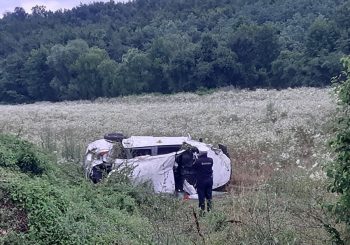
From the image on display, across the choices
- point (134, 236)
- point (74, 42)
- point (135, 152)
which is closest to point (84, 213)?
point (134, 236)

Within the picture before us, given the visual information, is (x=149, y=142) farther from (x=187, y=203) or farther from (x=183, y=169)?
(x=187, y=203)

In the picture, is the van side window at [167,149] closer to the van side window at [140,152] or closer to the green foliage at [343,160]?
the van side window at [140,152]

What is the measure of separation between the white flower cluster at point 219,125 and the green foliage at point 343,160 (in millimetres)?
9411

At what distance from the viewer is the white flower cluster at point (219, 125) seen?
2170 centimetres

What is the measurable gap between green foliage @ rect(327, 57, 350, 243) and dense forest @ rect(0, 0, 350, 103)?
38774mm

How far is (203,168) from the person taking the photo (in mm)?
14719

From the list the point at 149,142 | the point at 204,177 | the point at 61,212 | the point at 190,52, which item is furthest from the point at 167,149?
the point at 190,52

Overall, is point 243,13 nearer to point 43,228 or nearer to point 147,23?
point 147,23

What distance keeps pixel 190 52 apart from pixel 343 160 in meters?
50.9

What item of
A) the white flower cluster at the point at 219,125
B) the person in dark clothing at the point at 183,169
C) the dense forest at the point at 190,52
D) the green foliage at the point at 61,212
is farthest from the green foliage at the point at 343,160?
the dense forest at the point at 190,52

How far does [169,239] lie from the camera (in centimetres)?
932

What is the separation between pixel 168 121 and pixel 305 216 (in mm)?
19961

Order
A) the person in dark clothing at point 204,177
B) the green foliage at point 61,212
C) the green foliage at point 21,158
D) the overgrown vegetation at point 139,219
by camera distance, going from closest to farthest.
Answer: the overgrown vegetation at point 139,219, the green foliage at point 61,212, the green foliage at point 21,158, the person in dark clothing at point 204,177

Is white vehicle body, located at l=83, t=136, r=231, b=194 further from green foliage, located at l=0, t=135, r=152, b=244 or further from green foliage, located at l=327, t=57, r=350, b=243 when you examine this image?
green foliage, located at l=327, t=57, r=350, b=243
